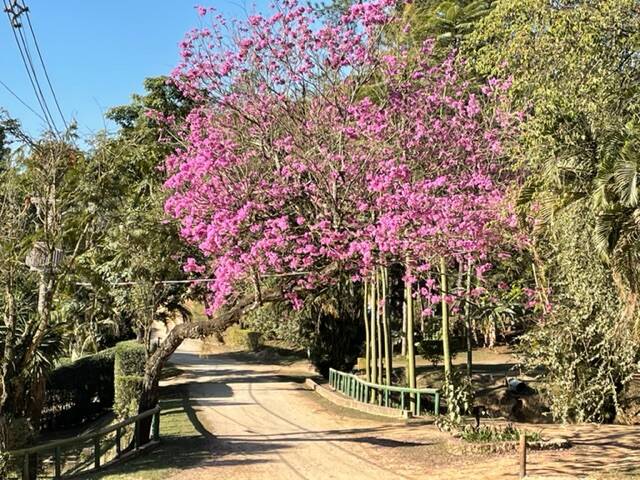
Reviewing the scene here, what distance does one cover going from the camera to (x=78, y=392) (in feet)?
69.1

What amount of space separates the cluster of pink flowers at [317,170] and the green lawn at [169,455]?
2.77 metres

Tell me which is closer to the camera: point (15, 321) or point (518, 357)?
point (15, 321)

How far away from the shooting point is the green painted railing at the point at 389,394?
47.9 feet

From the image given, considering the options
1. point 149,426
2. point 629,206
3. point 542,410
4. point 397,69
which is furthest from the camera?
point 542,410

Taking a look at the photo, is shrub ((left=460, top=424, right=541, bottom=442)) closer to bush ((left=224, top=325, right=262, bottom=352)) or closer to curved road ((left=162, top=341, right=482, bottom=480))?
curved road ((left=162, top=341, right=482, bottom=480))

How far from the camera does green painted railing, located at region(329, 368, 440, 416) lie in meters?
14.6

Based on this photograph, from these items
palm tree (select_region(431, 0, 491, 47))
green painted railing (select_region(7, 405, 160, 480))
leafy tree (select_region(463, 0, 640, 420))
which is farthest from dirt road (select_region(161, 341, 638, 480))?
palm tree (select_region(431, 0, 491, 47))

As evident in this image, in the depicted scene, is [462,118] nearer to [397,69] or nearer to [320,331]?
[397,69]

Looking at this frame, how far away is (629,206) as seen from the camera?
775cm

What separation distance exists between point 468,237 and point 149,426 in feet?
23.4

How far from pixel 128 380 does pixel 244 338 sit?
23.7m

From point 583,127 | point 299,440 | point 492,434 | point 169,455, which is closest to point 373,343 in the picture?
point 299,440

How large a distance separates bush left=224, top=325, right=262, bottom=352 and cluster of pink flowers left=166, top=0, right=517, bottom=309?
24.3 metres

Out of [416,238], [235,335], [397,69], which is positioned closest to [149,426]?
[416,238]
